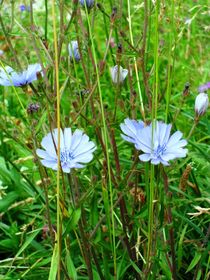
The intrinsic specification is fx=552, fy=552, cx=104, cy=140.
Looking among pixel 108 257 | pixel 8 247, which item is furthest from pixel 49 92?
pixel 8 247

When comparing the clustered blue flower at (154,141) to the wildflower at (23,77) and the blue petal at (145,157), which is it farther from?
the wildflower at (23,77)

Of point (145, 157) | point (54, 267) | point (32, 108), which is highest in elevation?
point (32, 108)

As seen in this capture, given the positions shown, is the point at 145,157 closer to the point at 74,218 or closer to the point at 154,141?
the point at 154,141

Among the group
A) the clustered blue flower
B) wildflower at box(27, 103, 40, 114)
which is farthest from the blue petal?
wildflower at box(27, 103, 40, 114)

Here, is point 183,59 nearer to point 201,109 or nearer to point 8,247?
point 8,247

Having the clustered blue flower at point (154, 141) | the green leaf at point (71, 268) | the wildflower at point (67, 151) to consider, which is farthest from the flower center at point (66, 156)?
the green leaf at point (71, 268)

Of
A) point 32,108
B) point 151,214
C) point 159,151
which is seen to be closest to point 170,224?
point 151,214

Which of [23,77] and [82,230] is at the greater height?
[23,77]

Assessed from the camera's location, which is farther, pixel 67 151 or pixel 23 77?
pixel 23 77
